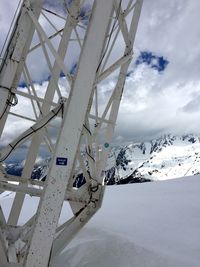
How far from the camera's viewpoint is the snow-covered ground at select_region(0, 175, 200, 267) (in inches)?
276

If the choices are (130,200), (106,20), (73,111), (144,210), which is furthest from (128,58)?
(130,200)

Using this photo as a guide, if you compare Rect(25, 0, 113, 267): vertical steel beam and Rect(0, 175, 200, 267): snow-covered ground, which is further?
Rect(0, 175, 200, 267): snow-covered ground

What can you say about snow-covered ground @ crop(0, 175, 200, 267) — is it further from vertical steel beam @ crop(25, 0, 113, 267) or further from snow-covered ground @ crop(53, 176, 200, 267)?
vertical steel beam @ crop(25, 0, 113, 267)

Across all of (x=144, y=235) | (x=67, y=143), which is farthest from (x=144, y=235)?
(x=67, y=143)

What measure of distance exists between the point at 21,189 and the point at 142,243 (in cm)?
349

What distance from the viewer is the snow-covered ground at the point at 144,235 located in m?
7.02

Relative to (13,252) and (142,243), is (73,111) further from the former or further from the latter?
(142,243)

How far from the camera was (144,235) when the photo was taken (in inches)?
341

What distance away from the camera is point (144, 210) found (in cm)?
1203

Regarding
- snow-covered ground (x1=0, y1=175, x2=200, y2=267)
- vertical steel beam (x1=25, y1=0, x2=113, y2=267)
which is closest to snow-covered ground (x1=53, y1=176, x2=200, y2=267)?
snow-covered ground (x1=0, y1=175, x2=200, y2=267)

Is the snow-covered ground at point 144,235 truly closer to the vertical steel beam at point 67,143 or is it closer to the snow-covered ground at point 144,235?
the snow-covered ground at point 144,235

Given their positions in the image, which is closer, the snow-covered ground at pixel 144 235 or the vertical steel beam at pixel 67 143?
the vertical steel beam at pixel 67 143

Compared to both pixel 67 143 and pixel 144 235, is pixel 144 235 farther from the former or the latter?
pixel 67 143

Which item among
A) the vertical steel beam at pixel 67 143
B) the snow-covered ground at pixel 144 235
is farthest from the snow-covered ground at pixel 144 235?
the vertical steel beam at pixel 67 143
